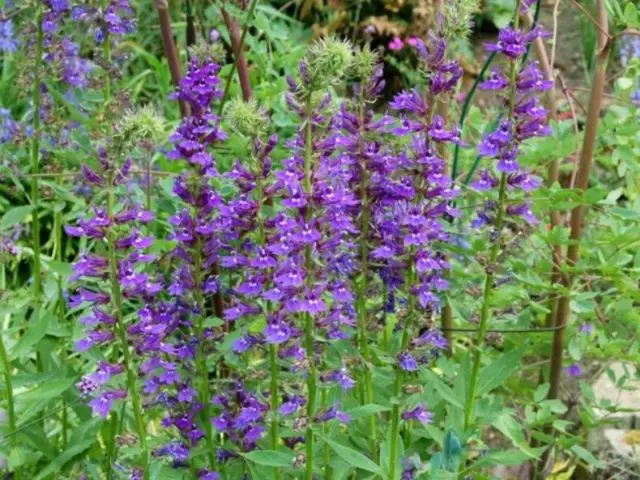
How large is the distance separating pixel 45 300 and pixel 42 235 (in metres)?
2.57

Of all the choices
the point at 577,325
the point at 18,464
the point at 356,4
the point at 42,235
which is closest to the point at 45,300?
the point at 18,464

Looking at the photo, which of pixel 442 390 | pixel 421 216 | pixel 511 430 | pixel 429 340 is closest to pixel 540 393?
pixel 511 430

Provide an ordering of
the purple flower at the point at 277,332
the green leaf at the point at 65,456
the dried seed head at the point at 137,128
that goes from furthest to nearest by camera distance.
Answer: the green leaf at the point at 65,456, the purple flower at the point at 277,332, the dried seed head at the point at 137,128

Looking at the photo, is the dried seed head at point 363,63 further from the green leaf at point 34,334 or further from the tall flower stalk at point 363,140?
the green leaf at point 34,334

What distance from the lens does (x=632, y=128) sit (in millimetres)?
2787

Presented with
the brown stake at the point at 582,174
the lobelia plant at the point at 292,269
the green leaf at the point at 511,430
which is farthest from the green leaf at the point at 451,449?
the brown stake at the point at 582,174

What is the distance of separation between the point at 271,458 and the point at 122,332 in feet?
1.41

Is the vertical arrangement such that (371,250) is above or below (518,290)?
above

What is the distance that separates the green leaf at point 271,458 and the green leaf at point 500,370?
0.54 meters

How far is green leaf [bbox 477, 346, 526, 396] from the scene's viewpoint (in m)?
2.50

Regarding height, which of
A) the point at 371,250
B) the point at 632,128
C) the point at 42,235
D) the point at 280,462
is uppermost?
the point at 632,128

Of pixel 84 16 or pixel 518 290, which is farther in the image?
pixel 518 290

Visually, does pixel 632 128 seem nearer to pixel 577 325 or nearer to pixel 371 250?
pixel 577 325

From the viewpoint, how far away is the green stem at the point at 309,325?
2033 millimetres
